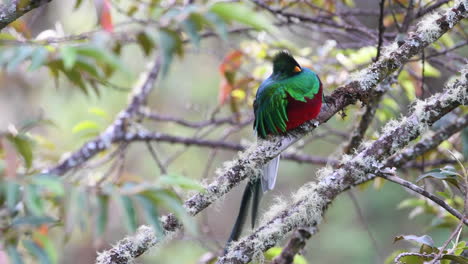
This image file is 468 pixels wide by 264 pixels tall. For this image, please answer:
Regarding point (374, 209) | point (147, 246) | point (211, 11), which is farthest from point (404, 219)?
point (211, 11)

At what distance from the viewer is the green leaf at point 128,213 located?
0.97 metres

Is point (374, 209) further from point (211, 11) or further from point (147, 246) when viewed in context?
point (211, 11)

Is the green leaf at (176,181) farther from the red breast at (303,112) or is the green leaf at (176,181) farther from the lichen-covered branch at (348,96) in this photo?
the red breast at (303,112)

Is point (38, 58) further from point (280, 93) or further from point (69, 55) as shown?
point (280, 93)

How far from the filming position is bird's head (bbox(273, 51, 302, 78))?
198 cm

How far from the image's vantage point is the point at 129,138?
10.2 feet

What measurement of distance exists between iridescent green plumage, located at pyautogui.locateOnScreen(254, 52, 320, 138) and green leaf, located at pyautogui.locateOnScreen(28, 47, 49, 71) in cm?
90

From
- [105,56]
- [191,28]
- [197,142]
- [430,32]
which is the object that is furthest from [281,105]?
[197,142]

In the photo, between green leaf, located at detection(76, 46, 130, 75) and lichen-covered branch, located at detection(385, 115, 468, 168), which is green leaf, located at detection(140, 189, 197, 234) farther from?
lichen-covered branch, located at detection(385, 115, 468, 168)

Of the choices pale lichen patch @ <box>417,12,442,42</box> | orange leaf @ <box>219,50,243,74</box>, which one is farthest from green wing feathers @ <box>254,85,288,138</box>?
orange leaf @ <box>219,50,243,74</box>

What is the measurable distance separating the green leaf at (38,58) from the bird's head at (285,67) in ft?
3.40

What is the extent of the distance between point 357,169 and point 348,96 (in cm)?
29

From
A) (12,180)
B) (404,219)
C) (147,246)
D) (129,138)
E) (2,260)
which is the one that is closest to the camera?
(12,180)

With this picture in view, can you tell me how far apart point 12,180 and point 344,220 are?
6.02 metres
